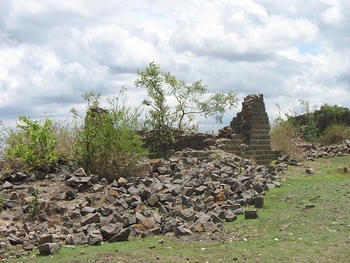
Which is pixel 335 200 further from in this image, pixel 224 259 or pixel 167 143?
pixel 167 143

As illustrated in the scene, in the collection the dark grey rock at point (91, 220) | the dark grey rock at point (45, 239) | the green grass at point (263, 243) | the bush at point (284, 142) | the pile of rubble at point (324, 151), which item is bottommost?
the green grass at point (263, 243)

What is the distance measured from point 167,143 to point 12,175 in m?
6.66

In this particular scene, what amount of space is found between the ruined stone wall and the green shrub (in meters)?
6.32

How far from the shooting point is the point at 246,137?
19.4 metres

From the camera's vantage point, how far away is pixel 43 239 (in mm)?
7250

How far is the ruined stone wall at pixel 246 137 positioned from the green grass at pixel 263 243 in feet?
28.0

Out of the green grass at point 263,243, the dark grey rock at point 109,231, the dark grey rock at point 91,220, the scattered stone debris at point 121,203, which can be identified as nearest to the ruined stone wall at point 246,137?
the scattered stone debris at point 121,203

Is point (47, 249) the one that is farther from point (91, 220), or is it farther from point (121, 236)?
point (91, 220)

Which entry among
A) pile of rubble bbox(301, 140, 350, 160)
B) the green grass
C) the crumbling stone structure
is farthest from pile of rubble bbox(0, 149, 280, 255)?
pile of rubble bbox(301, 140, 350, 160)

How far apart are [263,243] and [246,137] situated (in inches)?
494

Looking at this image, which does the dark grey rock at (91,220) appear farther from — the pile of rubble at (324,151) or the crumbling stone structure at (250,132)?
the pile of rubble at (324,151)

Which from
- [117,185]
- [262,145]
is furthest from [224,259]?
[262,145]

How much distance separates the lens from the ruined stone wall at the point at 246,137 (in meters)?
18.1

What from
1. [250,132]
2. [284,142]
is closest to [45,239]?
[250,132]
